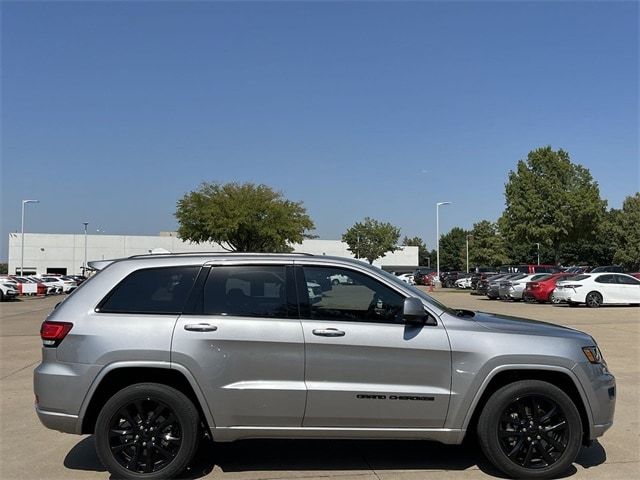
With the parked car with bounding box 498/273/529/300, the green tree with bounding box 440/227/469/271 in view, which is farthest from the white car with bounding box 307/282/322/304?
the green tree with bounding box 440/227/469/271

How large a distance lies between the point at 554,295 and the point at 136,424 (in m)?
23.9

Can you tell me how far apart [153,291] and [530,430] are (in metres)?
3.27

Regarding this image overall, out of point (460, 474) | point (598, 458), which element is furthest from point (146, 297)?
point (598, 458)

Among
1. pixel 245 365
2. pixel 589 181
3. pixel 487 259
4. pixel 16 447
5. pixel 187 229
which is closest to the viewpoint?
pixel 245 365

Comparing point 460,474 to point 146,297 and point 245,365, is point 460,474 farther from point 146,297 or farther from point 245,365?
point 146,297

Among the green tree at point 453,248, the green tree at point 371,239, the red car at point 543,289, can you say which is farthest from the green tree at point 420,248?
the red car at point 543,289

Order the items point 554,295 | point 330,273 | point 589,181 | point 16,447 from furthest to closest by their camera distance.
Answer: point 589,181 → point 554,295 → point 16,447 → point 330,273

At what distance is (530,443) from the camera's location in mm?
4754

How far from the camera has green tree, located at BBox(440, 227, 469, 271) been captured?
112275mm

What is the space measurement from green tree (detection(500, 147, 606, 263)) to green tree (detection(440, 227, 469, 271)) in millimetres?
66868

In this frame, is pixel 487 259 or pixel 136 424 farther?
pixel 487 259

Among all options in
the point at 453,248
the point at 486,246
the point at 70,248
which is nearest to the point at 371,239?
the point at 486,246

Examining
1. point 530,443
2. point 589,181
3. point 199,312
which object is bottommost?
point 530,443

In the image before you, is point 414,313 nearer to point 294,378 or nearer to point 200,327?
point 294,378
